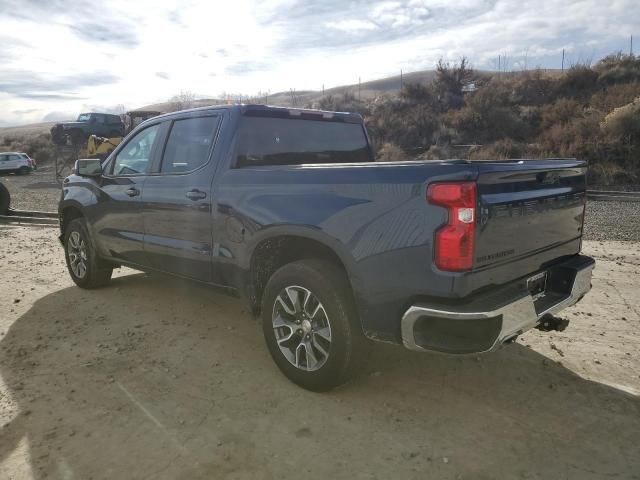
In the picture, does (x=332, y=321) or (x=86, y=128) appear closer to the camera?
(x=332, y=321)

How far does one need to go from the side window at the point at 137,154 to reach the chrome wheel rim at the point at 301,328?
2.09 meters

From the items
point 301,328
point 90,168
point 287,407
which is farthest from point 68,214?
point 287,407

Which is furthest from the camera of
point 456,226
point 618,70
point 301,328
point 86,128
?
point 86,128

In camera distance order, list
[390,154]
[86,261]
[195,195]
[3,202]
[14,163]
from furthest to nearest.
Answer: [14,163], [390,154], [3,202], [86,261], [195,195]

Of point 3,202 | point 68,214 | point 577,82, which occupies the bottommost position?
point 3,202

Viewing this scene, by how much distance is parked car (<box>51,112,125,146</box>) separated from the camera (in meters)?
25.3

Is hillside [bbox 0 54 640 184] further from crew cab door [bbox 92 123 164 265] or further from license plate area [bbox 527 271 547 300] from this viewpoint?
crew cab door [bbox 92 123 164 265]

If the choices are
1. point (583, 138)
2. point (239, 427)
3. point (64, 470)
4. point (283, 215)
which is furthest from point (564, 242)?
point (583, 138)

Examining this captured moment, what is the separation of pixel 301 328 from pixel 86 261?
10.9ft

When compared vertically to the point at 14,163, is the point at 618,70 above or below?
above

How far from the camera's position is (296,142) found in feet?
13.9

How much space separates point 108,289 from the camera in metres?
5.77

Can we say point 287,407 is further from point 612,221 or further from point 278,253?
point 612,221

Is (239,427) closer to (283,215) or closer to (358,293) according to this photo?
(358,293)
